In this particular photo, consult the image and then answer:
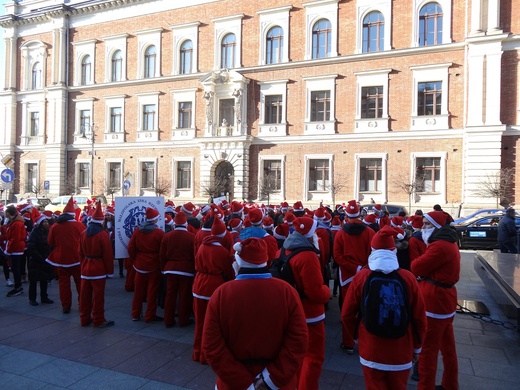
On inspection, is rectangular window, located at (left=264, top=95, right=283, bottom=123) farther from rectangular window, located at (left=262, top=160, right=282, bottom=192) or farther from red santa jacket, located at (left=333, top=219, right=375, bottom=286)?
red santa jacket, located at (left=333, top=219, right=375, bottom=286)

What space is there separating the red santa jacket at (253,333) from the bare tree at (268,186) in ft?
86.2

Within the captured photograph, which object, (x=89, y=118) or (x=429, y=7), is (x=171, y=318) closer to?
(x=429, y=7)

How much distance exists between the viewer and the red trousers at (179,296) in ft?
22.4

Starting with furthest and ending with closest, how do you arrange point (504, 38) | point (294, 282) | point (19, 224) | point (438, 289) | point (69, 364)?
point (504, 38) → point (19, 224) → point (69, 364) → point (438, 289) → point (294, 282)

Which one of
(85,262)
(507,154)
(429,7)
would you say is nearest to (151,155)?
(429,7)

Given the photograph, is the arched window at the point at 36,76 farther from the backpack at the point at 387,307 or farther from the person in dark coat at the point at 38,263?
the backpack at the point at 387,307

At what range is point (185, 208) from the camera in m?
11.0

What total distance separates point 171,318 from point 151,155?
2937cm

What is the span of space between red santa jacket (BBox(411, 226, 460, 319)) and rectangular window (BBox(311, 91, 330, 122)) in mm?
25460

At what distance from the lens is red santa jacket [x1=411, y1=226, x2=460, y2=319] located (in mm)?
4703

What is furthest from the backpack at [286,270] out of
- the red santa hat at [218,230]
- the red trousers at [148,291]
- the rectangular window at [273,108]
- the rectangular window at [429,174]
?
the rectangular window at [273,108]

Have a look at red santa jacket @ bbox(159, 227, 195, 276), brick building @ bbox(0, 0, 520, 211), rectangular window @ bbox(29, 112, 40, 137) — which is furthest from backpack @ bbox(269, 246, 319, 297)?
rectangular window @ bbox(29, 112, 40, 137)

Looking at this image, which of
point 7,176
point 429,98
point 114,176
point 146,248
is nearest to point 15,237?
point 146,248

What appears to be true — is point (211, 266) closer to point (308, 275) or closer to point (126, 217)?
point (308, 275)
